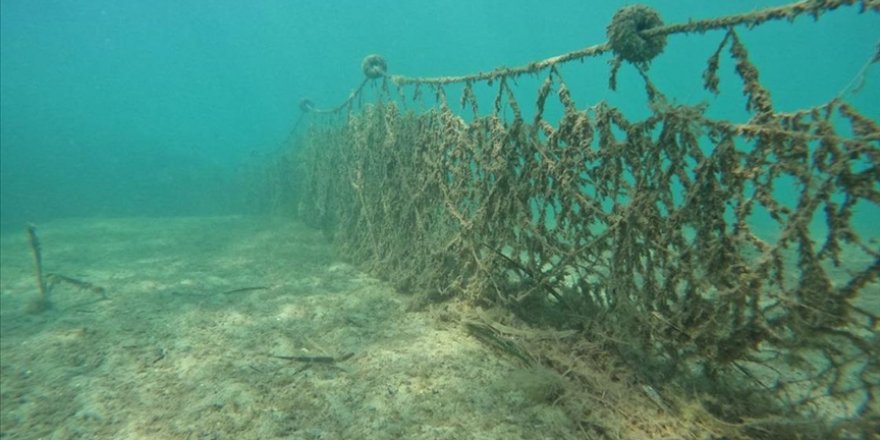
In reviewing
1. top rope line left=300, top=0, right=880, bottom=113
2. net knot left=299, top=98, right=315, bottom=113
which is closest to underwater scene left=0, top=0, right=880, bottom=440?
top rope line left=300, top=0, right=880, bottom=113

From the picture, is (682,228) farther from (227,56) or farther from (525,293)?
(227,56)

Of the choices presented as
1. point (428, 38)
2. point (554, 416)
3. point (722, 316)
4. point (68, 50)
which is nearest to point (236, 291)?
point (554, 416)

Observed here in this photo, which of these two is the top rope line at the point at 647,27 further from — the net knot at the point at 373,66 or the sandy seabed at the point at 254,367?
the net knot at the point at 373,66

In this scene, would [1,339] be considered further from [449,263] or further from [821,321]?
[821,321]

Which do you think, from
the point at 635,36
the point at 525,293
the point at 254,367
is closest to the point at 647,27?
the point at 635,36

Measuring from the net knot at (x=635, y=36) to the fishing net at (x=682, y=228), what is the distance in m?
0.01

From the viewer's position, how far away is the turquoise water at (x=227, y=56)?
2205 centimetres

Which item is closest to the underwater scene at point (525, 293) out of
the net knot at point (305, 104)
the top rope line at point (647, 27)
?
the top rope line at point (647, 27)

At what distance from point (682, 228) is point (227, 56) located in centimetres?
22014

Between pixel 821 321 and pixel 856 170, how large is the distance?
34.8 inches

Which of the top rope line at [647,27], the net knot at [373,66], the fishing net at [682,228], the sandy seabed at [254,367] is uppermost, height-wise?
the net knot at [373,66]

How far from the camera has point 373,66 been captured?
28.5ft

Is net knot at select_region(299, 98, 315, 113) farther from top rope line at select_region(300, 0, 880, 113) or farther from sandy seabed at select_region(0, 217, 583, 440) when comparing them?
top rope line at select_region(300, 0, 880, 113)

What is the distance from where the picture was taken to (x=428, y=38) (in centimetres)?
13800
